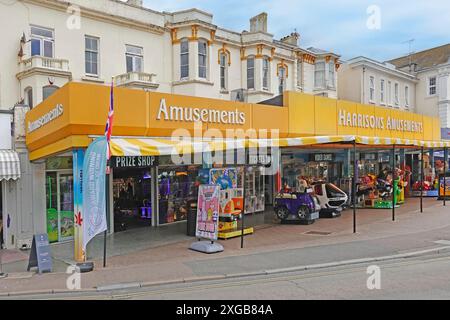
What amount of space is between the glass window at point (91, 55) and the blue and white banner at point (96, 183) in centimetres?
872

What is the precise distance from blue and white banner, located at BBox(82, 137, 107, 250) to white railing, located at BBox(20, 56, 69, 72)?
22.8 ft

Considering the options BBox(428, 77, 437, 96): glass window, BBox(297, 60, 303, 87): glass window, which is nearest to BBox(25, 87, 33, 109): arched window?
BBox(297, 60, 303, 87): glass window

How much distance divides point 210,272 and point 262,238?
421cm

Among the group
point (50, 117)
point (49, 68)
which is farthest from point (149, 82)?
point (50, 117)

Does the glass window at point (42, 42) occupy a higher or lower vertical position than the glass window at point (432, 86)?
lower

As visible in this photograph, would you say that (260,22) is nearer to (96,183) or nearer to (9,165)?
(9,165)

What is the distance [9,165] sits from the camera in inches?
496

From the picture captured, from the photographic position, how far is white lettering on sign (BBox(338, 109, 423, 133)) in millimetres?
19062

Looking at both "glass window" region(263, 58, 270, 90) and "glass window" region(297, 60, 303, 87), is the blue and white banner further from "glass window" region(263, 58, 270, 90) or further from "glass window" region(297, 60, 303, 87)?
"glass window" region(297, 60, 303, 87)

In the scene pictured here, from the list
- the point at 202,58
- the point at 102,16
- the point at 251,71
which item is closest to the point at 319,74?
the point at 251,71

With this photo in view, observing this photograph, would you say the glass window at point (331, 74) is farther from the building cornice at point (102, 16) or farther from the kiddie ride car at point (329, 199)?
the building cornice at point (102, 16)

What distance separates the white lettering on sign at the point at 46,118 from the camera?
414 inches

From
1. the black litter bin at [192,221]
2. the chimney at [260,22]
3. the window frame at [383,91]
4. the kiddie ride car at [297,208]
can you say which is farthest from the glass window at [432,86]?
the black litter bin at [192,221]

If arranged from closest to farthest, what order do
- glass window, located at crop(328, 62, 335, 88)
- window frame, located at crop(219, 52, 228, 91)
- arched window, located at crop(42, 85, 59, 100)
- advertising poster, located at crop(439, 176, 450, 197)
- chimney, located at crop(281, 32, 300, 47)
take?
arched window, located at crop(42, 85, 59, 100) → advertising poster, located at crop(439, 176, 450, 197) → window frame, located at crop(219, 52, 228, 91) → chimney, located at crop(281, 32, 300, 47) → glass window, located at crop(328, 62, 335, 88)
